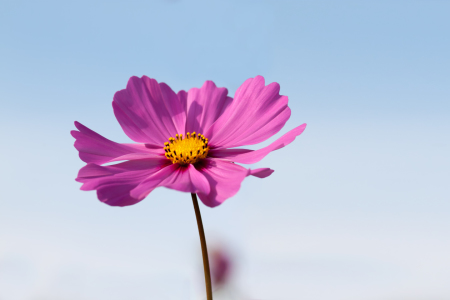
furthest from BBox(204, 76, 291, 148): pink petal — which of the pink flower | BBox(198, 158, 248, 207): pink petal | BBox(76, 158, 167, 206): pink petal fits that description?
BBox(76, 158, 167, 206): pink petal

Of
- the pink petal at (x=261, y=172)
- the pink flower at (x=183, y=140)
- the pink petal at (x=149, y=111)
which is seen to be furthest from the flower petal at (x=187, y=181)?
the pink petal at (x=149, y=111)

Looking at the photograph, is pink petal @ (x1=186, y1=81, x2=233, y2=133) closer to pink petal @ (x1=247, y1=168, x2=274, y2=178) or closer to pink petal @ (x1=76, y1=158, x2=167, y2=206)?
pink petal @ (x1=76, y1=158, x2=167, y2=206)

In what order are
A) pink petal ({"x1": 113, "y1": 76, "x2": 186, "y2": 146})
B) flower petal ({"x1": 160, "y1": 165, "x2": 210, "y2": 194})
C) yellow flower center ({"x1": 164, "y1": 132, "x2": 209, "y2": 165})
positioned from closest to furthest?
flower petal ({"x1": 160, "y1": 165, "x2": 210, "y2": 194}) < yellow flower center ({"x1": 164, "y1": 132, "x2": 209, "y2": 165}) < pink petal ({"x1": 113, "y1": 76, "x2": 186, "y2": 146})

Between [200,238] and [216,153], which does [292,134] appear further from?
[200,238]

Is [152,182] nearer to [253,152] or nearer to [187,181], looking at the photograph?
[187,181]

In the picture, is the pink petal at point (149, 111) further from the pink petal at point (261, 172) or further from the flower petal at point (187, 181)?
the pink petal at point (261, 172)

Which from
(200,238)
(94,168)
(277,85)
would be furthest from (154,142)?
(200,238)

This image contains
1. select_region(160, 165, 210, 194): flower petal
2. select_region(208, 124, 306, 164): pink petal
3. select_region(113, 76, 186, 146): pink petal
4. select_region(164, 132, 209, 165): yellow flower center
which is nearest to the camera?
select_region(160, 165, 210, 194): flower petal

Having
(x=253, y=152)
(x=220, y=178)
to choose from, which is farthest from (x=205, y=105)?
(x=220, y=178)
